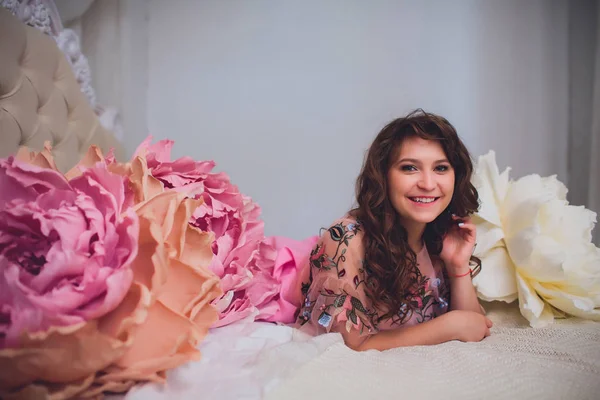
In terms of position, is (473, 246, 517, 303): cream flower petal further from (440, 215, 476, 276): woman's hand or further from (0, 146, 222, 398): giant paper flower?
(0, 146, 222, 398): giant paper flower

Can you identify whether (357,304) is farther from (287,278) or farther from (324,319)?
(287,278)

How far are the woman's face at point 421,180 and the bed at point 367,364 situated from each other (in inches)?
12.1

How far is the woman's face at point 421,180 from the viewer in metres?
0.99

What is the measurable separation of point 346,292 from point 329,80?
1231 mm

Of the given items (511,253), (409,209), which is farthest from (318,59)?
(511,253)

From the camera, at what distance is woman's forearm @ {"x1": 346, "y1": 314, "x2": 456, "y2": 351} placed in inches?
36.5

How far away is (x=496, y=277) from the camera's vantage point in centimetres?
103

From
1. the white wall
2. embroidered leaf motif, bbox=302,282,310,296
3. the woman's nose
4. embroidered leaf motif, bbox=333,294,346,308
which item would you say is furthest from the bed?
the white wall

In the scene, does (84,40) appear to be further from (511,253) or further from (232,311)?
(511,253)

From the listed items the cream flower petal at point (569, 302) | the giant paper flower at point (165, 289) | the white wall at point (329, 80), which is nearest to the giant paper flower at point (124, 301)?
the giant paper flower at point (165, 289)

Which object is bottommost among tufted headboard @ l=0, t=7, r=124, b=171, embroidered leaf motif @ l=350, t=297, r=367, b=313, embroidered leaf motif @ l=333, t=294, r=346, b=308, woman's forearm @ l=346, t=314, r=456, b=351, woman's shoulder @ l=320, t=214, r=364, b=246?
woman's forearm @ l=346, t=314, r=456, b=351

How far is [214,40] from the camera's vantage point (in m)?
1.87

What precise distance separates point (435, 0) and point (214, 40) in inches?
39.8

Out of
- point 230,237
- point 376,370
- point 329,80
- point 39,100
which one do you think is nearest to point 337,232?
point 230,237
